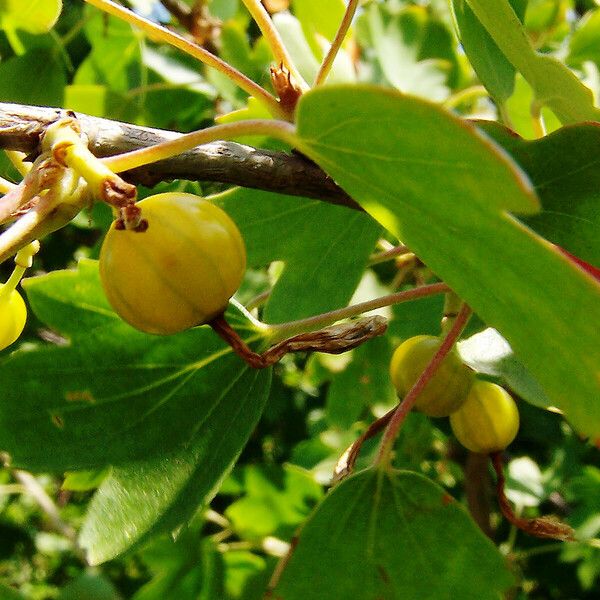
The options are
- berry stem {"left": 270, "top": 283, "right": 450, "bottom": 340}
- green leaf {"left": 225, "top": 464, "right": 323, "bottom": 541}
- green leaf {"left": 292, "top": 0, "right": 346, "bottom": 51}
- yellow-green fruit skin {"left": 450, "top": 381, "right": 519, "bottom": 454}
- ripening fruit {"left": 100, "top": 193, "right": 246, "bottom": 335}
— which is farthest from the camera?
green leaf {"left": 225, "top": 464, "right": 323, "bottom": 541}

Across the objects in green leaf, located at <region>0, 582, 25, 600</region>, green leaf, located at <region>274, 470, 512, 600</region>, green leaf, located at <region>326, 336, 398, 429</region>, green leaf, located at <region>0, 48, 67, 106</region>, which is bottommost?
green leaf, located at <region>0, 582, 25, 600</region>

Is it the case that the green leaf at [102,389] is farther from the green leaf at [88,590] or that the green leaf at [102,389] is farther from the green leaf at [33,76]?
the green leaf at [88,590]

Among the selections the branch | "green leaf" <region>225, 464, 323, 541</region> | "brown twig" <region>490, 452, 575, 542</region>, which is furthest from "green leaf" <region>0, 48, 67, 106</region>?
"brown twig" <region>490, 452, 575, 542</region>

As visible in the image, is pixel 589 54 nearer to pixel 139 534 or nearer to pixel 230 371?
pixel 230 371

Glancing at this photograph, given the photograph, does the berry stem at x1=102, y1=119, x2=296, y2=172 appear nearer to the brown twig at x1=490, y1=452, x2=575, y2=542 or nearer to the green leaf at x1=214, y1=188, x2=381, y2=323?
the green leaf at x1=214, y1=188, x2=381, y2=323

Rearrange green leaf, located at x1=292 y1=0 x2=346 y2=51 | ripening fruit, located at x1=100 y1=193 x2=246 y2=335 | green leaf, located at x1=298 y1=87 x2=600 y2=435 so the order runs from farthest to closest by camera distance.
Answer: green leaf, located at x1=292 y1=0 x2=346 y2=51, ripening fruit, located at x1=100 y1=193 x2=246 y2=335, green leaf, located at x1=298 y1=87 x2=600 y2=435

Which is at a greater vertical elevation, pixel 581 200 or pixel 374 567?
pixel 581 200

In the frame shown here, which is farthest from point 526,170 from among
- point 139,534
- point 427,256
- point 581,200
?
point 139,534
